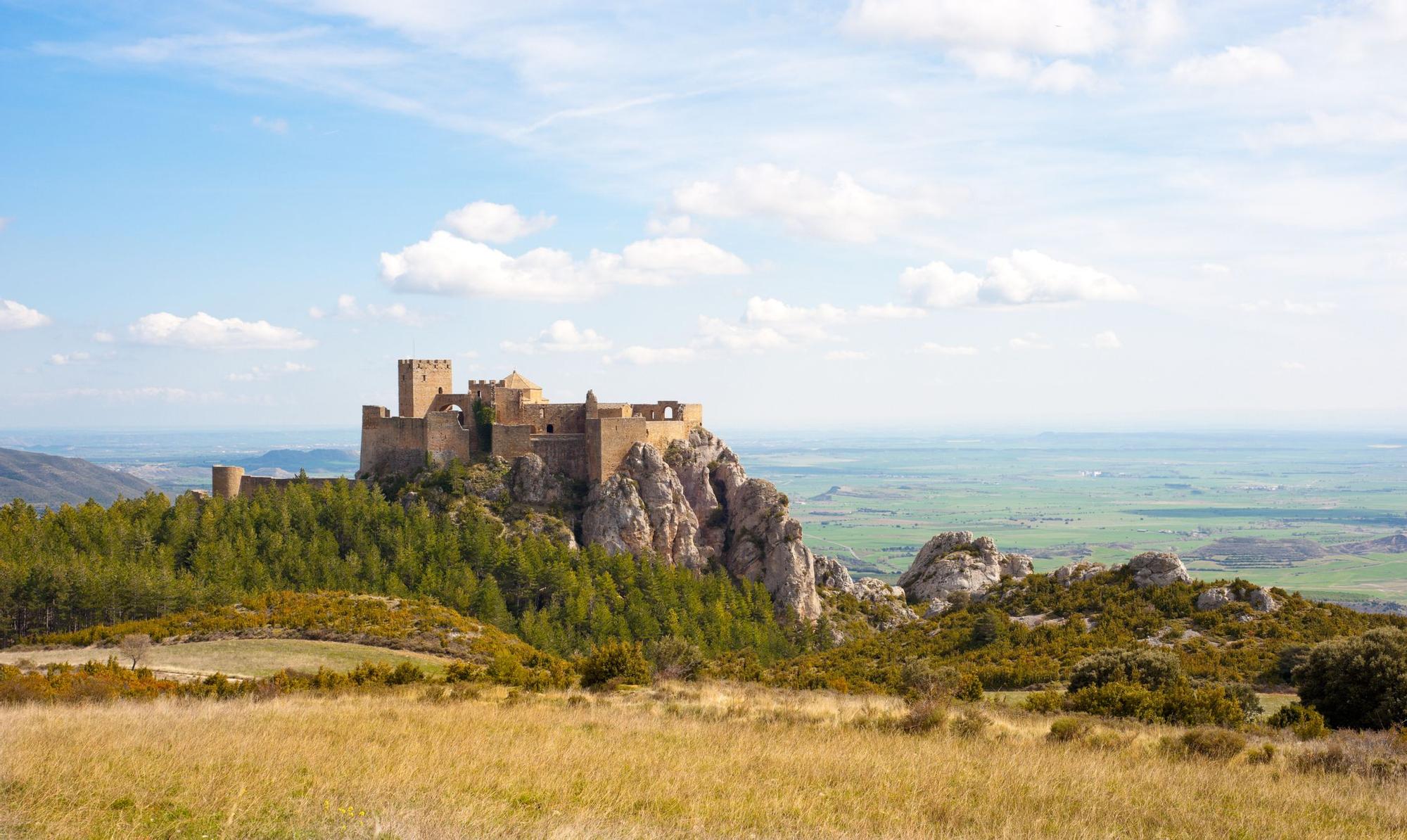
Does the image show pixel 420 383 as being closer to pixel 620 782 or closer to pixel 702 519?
pixel 702 519

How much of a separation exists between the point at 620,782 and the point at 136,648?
2394 cm

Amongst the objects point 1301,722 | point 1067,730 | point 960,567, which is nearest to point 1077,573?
point 960,567

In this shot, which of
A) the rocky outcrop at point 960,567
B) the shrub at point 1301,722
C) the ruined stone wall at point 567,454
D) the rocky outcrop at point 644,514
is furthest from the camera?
the ruined stone wall at point 567,454

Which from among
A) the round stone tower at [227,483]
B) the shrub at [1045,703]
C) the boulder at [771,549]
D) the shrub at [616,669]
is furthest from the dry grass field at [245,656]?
the boulder at [771,549]

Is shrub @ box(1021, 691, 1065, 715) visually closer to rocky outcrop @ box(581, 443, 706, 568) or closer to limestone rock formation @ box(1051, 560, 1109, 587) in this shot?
limestone rock formation @ box(1051, 560, 1109, 587)

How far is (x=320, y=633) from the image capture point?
35875 mm

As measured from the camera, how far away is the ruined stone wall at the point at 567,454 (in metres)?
59.2

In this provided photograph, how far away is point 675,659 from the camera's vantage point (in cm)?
3347

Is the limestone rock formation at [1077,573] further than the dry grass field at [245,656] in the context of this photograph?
Yes

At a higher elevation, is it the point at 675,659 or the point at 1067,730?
the point at 1067,730

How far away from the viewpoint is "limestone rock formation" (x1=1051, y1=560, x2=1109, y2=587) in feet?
138

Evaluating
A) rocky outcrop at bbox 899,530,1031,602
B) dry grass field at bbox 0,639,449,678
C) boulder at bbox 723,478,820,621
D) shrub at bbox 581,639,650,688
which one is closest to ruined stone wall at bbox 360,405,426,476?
boulder at bbox 723,478,820,621

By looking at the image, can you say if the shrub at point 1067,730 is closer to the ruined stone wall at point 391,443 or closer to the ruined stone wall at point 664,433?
the ruined stone wall at point 664,433

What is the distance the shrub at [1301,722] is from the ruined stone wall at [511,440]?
44.1 meters
